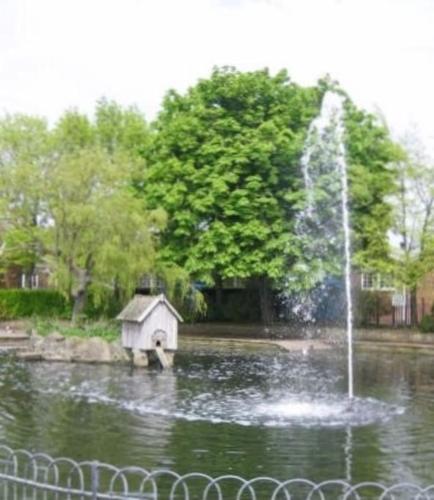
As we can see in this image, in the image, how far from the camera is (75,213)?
2898 centimetres

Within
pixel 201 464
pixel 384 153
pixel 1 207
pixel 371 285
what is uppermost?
pixel 384 153

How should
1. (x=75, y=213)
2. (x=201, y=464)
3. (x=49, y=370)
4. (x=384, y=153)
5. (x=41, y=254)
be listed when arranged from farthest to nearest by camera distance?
(x=384, y=153)
(x=41, y=254)
(x=75, y=213)
(x=49, y=370)
(x=201, y=464)

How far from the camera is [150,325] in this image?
26969 mm

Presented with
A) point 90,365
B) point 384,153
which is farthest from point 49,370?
point 384,153

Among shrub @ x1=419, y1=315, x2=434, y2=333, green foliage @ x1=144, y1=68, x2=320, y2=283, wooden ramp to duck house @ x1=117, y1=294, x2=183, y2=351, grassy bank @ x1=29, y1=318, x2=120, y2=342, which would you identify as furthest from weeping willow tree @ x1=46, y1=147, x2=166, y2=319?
shrub @ x1=419, y1=315, x2=434, y2=333

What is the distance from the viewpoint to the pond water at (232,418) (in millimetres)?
12922

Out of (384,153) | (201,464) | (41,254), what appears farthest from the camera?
(384,153)

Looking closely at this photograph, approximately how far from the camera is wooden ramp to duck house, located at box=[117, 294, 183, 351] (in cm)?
2688

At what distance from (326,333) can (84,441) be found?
25689 millimetres

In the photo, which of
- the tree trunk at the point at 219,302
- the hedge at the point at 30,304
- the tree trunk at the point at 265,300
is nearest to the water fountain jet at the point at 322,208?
the tree trunk at the point at 265,300

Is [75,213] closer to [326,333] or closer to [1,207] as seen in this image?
[1,207]

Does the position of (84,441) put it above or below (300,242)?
below

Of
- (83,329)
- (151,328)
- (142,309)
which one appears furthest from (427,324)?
(83,329)

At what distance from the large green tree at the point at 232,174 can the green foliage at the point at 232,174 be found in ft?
0.14
